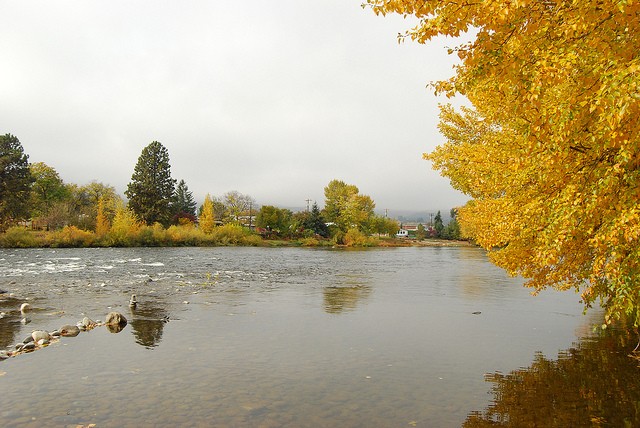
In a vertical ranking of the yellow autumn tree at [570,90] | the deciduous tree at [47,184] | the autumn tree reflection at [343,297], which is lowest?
the autumn tree reflection at [343,297]

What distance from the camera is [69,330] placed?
44.4 ft

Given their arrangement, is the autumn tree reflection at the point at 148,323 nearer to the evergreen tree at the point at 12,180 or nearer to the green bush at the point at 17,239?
the green bush at the point at 17,239

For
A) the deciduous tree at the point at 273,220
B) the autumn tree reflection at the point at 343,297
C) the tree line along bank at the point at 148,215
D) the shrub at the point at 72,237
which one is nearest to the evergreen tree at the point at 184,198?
the tree line along bank at the point at 148,215

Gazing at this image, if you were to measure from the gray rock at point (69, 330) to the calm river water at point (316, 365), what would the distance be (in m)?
0.61

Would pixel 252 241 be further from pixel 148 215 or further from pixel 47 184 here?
pixel 47 184

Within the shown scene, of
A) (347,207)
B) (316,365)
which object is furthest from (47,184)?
(316,365)

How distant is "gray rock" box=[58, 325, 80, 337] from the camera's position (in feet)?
43.7

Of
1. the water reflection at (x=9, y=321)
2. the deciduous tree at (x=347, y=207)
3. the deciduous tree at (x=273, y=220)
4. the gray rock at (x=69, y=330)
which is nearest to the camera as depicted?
the water reflection at (x=9, y=321)

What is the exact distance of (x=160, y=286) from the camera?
A: 25.6 m

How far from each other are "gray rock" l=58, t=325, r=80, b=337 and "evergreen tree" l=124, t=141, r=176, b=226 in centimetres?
7809

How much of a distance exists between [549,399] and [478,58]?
648cm

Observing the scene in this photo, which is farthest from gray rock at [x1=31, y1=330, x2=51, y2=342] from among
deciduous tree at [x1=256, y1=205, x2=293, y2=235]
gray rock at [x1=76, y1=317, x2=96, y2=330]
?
deciduous tree at [x1=256, y1=205, x2=293, y2=235]

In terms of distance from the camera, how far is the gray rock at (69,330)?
13320 mm

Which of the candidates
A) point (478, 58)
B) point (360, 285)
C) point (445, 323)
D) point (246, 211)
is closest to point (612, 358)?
point (445, 323)
